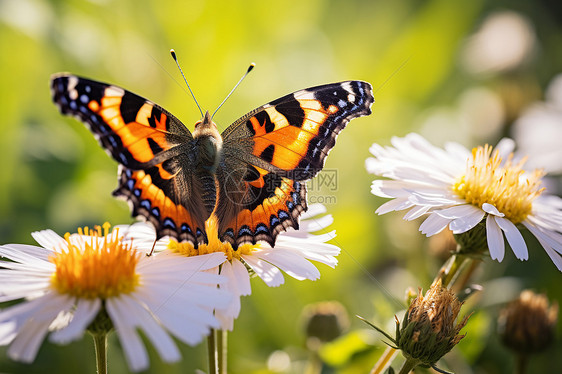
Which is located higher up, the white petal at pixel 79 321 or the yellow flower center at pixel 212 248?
the yellow flower center at pixel 212 248

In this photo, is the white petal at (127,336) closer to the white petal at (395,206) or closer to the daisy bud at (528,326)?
the white petal at (395,206)

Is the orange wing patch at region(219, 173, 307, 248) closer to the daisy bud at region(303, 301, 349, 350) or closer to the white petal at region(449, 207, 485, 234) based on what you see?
the white petal at region(449, 207, 485, 234)

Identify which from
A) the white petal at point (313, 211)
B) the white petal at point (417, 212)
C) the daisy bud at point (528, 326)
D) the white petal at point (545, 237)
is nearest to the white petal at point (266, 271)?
the white petal at point (313, 211)

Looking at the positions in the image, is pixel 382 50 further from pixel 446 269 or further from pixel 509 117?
pixel 446 269

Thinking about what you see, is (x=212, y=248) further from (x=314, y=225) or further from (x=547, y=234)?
(x=547, y=234)

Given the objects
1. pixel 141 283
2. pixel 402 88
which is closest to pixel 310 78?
pixel 402 88

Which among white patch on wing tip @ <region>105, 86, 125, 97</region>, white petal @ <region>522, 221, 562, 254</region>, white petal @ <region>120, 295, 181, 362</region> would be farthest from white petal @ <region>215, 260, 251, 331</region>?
white petal @ <region>522, 221, 562, 254</region>

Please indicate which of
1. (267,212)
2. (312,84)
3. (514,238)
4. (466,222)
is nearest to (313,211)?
(267,212)

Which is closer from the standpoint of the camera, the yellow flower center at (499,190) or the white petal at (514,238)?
the white petal at (514,238)
